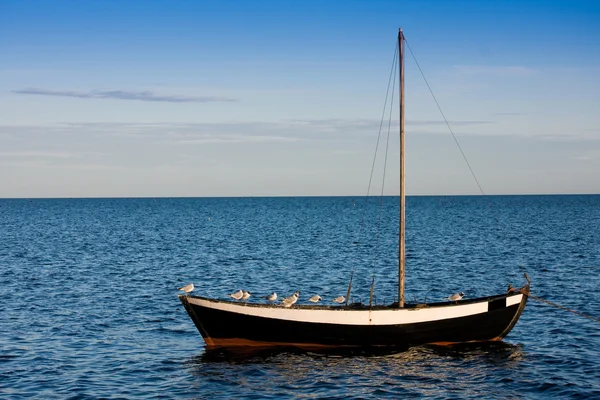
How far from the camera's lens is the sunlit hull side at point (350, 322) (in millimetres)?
27734

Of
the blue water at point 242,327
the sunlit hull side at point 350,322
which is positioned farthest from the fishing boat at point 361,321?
the blue water at point 242,327

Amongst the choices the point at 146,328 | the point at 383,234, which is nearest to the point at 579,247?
the point at 383,234

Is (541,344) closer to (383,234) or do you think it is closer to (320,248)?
(320,248)

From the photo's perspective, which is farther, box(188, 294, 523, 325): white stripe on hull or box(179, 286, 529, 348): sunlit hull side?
box(179, 286, 529, 348): sunlit hull side

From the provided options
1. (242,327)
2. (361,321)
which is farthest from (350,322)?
(242,327)

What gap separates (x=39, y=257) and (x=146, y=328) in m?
35.7

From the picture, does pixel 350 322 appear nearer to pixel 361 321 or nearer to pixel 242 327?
pixel 361 321

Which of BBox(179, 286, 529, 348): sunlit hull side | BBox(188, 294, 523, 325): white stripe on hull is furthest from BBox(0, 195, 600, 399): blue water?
BBox(188, 294, 523, 325): white stripe on hull

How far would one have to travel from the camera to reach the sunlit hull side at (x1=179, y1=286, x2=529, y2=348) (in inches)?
1092

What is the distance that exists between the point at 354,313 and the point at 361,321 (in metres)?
0.48

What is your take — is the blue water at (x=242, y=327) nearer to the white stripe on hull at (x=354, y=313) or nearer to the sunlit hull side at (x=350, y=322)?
the sunlit hull side at (x=350, y=322)

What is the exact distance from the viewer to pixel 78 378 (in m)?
24.8

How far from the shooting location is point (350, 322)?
90.9 feet

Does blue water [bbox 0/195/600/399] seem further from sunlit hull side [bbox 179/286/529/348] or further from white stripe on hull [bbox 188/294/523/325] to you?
white stripe on hull [bbox 188/294/523/325]
